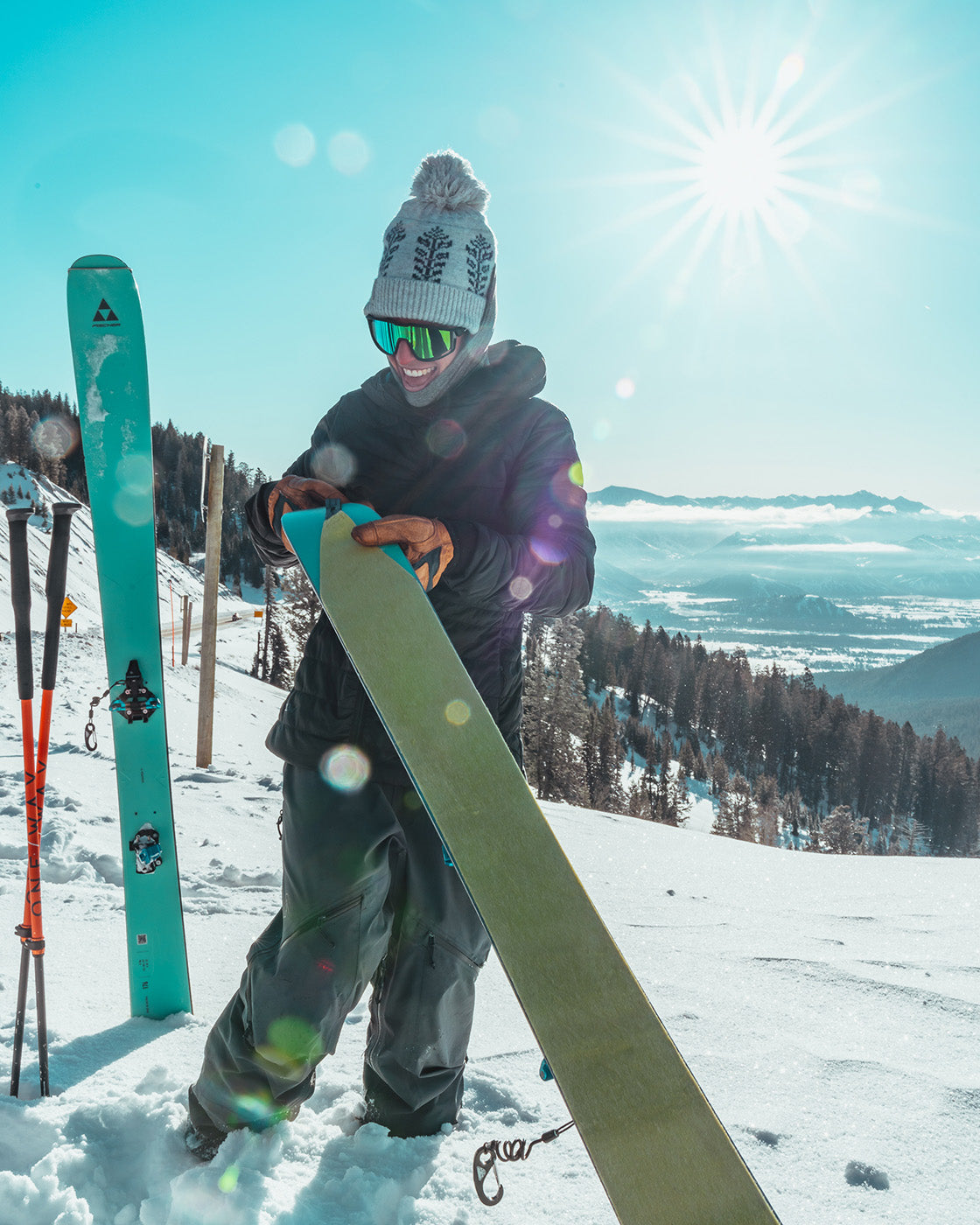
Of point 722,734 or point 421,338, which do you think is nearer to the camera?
point 421,338

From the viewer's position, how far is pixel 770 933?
3.69 m

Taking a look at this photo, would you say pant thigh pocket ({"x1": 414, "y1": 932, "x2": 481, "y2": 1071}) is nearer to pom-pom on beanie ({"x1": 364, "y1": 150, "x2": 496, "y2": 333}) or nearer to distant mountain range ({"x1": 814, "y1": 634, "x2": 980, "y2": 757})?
pom-pom on beanie ({"x1": 364, "y1": 150, "x2": 496, "y2": 333})

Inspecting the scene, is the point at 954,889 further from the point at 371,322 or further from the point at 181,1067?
the point at 371,322

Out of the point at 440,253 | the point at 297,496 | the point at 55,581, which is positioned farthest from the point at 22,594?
the point at 440,253

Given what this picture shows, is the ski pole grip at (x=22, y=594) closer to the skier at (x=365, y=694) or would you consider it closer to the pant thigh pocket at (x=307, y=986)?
the skier at (x=365, y=694)

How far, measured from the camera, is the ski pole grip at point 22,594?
1744mm

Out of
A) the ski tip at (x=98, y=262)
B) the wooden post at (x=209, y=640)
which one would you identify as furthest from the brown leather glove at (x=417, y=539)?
the wooden post at (x=209, y=640)

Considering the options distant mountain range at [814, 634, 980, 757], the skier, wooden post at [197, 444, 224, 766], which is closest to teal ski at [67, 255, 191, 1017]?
the skier

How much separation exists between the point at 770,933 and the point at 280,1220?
9.74ft

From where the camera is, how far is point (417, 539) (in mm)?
1467

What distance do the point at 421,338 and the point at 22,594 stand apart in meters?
1.24

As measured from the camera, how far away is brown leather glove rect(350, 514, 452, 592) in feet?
4.79

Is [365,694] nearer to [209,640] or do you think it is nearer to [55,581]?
[55,581]

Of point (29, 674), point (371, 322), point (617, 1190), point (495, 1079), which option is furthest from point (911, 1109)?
point (29, 674)
